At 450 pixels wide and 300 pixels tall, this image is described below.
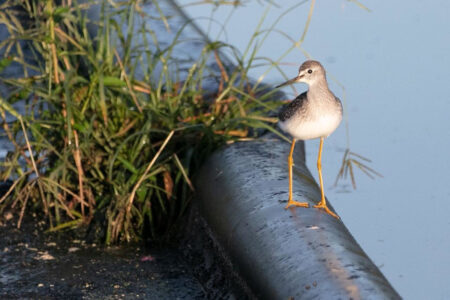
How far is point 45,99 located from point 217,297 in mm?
1379

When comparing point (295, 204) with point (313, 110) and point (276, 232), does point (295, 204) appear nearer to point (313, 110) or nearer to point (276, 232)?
point (276, 232)

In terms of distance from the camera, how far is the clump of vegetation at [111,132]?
394 centimetres

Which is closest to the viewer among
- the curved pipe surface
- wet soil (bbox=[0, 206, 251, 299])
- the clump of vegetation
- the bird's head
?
the curved pipe surface

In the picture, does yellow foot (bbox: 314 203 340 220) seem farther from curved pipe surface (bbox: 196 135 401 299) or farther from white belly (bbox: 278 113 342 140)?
white belly (bbox: 278 113 342 140)

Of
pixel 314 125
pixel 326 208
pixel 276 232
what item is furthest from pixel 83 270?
pixel 314 125

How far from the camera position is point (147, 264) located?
12.4 ft

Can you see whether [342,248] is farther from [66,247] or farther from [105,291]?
[66,247]

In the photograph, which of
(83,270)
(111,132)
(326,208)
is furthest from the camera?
(111,132)

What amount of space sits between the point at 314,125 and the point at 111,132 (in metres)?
1.40

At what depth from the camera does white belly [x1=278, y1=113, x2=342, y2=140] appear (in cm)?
302

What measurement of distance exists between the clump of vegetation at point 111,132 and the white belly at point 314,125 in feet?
2.70

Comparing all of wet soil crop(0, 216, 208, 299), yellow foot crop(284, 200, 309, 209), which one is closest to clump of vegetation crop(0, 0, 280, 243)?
wet soil crop(0, 216, 208, 299)

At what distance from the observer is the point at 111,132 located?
409cm

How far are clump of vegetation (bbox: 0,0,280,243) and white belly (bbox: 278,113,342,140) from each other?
0.82 meters
